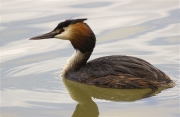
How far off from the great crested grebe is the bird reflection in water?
71 mm

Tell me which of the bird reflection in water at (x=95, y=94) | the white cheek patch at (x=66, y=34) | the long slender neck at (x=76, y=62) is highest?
the white cheek patch at (x=66, y=34)

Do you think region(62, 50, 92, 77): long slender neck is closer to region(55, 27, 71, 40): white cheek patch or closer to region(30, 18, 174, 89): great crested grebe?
region(30, 18, 174, 89): great crested grebe

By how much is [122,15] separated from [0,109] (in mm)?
4774

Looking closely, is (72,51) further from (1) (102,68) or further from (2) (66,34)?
(1) (102,68)

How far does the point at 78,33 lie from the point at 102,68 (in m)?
0.71

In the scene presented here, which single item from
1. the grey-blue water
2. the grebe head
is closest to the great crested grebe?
the grebe head

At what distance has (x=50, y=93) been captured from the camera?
9266 mm

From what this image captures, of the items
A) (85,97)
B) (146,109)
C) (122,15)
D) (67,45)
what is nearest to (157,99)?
(146,109)

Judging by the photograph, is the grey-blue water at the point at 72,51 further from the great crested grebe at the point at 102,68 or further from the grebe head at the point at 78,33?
the grebe head at the point at 78,33

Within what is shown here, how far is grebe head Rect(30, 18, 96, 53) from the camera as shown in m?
9.89

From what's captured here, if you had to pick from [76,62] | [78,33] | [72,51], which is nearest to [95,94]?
[76,62]

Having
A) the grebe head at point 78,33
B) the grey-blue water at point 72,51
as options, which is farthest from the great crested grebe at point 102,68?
the grey-blue water at point 72,51

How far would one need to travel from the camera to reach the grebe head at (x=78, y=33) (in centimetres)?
989

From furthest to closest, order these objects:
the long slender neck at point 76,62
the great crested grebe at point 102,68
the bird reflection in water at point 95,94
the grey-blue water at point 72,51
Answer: the long slender neck at point 76,62
the great crested grebe at point 102,68
the bird reflection in water at point 95,94
the grey-blue water at point 72,51
